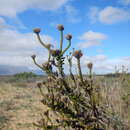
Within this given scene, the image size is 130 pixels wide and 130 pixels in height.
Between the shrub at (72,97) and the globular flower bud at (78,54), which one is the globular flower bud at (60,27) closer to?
the shrub at (72,97)

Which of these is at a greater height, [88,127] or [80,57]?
[80,57]

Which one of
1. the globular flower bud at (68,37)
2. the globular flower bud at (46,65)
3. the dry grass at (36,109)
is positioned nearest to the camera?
the globular flower bud at (68,37)

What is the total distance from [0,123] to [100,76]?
562 centimetres

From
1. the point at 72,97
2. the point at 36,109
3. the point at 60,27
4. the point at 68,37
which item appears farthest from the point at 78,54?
the point at 36,109

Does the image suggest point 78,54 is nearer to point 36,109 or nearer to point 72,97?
point 72,97

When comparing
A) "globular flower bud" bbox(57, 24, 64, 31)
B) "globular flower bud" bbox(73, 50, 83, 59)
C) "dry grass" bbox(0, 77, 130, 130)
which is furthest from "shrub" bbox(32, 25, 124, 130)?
"dry grass" bbox(0, 77, 130, 130)

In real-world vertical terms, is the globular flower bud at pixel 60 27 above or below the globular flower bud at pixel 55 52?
above

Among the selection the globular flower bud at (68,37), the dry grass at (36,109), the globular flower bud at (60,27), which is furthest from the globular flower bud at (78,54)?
the dry grass at (36,109)

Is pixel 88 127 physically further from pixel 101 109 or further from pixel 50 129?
pixel 50 129

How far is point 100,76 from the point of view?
3.53m

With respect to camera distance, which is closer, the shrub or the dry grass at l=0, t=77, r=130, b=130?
the shrub

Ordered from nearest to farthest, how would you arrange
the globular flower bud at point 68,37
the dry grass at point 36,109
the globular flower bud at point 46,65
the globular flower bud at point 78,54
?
the globular flower bud at point 78,54 → the globular flower bud at point 68,37 → the globular flower bud at point 46,65 → the dry grass at point 36,109

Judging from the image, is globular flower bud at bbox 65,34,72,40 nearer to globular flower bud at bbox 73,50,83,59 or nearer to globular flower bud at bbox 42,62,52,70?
globular flower bud at bbox 73,50,83,59

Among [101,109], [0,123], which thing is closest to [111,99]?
[101,109]
